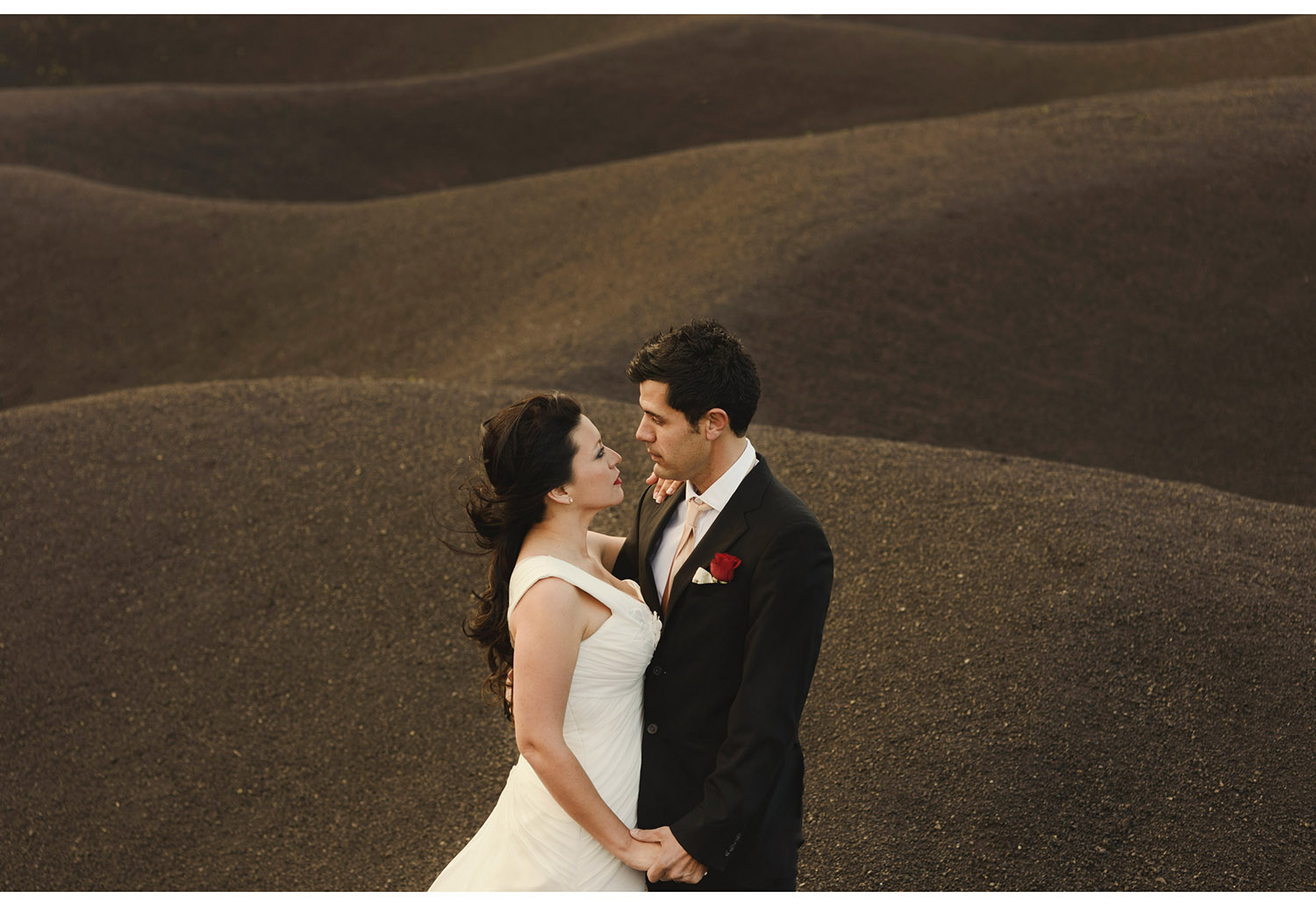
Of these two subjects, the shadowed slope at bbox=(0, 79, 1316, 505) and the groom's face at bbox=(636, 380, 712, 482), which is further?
the shadowed slope at bbox=(0, 79, 1316, 505)

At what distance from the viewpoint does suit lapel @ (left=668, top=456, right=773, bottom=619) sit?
12.2ft

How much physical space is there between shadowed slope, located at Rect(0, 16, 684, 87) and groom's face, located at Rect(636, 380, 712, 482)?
114 feet

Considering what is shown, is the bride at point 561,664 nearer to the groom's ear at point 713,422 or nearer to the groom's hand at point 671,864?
the groom's hand at point 671,864

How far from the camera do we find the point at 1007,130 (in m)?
18.6

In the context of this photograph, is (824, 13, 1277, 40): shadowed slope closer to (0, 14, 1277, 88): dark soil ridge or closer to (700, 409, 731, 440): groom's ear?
(0, 14, 1277, 88): dark soil ridge

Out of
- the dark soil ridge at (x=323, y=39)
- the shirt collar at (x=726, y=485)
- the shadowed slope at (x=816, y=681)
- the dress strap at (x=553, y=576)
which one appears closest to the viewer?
the dress strap at (x=553, y=576)

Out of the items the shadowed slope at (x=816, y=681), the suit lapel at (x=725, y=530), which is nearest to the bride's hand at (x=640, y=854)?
the suit lapel at (x=725, y=530)

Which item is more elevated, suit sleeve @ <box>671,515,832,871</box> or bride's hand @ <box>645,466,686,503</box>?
bride's hand @ <box>645,466,686,503</box>

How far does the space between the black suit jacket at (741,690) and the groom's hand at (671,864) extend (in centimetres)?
5

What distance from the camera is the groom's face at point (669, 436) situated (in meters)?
3.65

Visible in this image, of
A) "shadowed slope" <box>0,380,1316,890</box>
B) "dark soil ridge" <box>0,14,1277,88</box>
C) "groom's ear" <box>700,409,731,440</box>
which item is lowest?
"shadowed slope" <box>0,380,1316,890</box>

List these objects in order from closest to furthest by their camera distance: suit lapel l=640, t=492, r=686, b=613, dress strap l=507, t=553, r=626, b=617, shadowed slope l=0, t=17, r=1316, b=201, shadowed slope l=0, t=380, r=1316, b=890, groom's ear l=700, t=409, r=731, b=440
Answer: dress strap l=507, t=553, r=626, b=617, groom's ear l=700, t=409, r=731, b=440, suit lapel l=640, t=492, r=686, b=613, shadowed slope l=0, t=380, r=1316, b=890, shadowed slope l=0, t=17, r=1316, b=201

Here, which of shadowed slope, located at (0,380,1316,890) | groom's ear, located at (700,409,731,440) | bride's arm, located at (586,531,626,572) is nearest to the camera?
groom's ear, located at (700,409,731,440)

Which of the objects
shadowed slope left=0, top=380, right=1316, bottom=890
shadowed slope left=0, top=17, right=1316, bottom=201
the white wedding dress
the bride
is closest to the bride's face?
the bride
